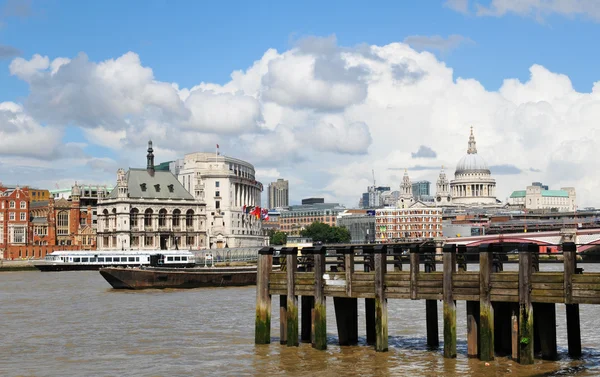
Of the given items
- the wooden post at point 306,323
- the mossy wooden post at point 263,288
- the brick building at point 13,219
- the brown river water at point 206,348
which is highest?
the brick building at point 13,219

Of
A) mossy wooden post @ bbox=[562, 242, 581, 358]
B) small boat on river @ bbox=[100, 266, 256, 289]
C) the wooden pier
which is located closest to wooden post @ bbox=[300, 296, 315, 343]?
the wooden pier

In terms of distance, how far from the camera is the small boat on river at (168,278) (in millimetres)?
79688

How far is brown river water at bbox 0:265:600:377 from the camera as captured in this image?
1209 inches

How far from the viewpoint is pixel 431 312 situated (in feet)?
110

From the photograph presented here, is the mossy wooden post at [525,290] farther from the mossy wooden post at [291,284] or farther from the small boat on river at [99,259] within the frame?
the small boat on river at [99,259]

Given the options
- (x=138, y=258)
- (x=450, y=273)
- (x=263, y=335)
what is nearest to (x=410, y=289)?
(x=450, y=273)

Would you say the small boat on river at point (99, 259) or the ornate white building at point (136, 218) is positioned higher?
the ornate white building at point (136, 218)

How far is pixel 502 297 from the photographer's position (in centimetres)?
2817

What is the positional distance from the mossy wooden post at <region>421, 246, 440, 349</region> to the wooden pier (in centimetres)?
4

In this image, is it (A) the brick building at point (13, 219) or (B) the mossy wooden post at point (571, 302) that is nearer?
(B) the mossy wooden post at point (571, 302)

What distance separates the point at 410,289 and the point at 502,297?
3.39 meters

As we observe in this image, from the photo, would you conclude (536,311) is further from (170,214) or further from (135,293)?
(170,214)

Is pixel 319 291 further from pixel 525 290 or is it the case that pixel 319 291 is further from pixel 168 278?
pixel 168 278

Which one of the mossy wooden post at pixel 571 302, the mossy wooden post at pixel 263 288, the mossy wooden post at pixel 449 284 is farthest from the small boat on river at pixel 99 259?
the mossy wooden post at pixel 449 284
